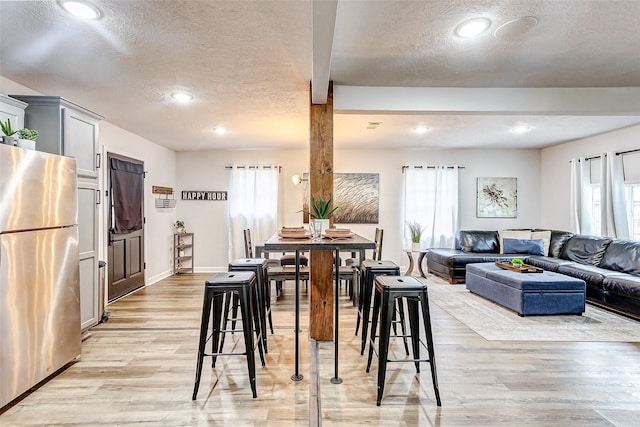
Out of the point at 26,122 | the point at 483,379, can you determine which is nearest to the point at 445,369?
the point at 483,379

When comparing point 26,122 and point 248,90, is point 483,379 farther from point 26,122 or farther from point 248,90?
point 26,122

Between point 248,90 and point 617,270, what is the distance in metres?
5.06

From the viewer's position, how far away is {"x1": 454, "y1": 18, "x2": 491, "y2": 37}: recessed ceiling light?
2160 millimetres

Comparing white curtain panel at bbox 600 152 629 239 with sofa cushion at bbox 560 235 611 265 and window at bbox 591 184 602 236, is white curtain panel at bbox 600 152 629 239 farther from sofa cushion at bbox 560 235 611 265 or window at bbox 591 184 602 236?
window at bbox 591 184 602 236

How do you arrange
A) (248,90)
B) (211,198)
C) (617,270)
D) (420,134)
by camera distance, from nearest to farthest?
1. (248,90)
2. (617,270)
3. (420,134)
4. (211,198)

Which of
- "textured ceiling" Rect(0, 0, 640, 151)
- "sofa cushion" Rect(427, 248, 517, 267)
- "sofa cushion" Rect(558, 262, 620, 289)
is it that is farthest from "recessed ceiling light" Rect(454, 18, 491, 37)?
"sofa cushion" Rect(427, 248, 517, 267)

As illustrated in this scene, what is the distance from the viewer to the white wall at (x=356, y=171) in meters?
6.76

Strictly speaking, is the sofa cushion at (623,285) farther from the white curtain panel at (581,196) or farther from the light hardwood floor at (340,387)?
the white curtain panel at (581,196)

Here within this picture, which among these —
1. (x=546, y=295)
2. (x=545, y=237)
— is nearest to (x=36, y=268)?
(x=546, y=295)

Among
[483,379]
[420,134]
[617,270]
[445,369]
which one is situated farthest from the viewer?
[420,134]

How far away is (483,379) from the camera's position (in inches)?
98.2

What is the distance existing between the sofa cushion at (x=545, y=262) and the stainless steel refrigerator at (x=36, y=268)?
5746 mm

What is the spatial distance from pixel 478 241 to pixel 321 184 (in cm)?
438

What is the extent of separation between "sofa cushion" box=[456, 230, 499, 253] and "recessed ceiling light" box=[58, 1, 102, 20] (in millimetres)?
6102
